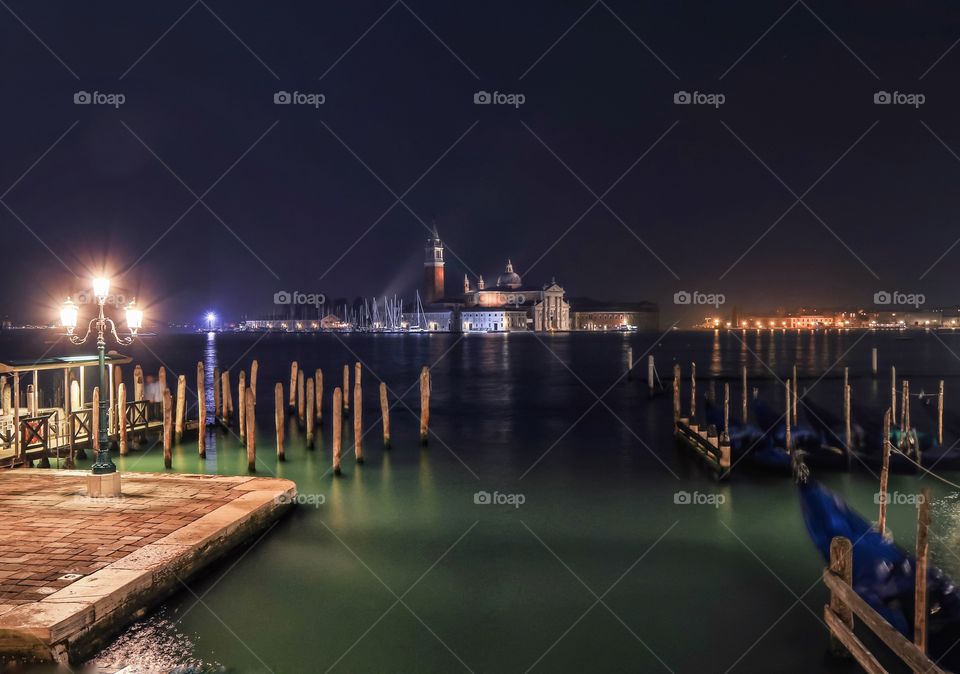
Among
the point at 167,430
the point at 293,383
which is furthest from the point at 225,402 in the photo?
the point at 167,430

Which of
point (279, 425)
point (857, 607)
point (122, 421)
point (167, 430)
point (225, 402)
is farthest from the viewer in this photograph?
point (225, 402)

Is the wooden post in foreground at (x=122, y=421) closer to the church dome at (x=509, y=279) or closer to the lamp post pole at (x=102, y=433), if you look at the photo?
the lamp post pole at (x=102, y=433)

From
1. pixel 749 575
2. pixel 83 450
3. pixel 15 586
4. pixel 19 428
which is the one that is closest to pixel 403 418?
pixel 83 450

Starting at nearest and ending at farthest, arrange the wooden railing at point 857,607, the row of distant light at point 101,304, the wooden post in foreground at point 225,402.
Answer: the wooden railing at point 857,607 < the row of distant light at point 101,304 < the wooden post in foreground at point 225,402

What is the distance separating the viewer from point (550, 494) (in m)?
12.4

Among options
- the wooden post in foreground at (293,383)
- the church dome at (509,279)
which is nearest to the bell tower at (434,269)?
the church dome at (509,279)

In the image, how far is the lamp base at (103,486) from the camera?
8.41 meters

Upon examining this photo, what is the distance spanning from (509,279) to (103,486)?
128244mm

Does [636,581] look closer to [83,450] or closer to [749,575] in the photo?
[749,575]

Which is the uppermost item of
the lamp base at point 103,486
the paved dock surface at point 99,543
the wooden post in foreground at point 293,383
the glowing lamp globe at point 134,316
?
the glowing lamp globe at point 134,316

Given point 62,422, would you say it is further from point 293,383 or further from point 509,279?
point 509,279

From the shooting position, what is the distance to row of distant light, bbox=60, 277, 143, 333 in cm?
827

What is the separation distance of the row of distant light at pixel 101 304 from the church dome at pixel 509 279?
124m

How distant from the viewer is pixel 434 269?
13138 centimetres
